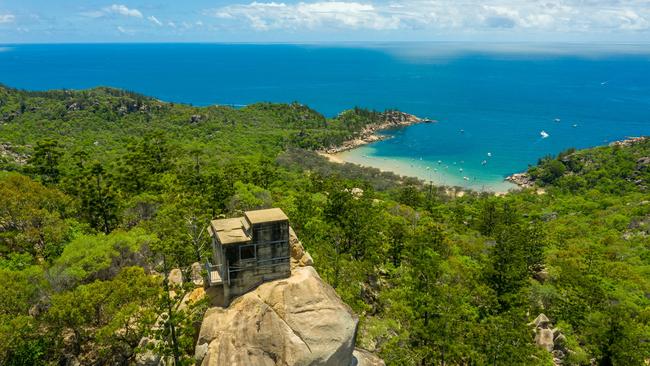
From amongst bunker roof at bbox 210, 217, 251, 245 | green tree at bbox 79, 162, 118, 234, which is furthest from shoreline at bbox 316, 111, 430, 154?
bunker roof at bbox 210, 217, 251, 245

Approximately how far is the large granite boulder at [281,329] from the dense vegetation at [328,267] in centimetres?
154

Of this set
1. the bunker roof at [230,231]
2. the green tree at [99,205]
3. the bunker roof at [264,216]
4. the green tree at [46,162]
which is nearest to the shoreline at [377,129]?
the green tree at [46,162]

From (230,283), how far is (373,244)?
2140 cm

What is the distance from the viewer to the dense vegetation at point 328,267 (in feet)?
78.4

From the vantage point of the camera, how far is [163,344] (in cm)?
2058

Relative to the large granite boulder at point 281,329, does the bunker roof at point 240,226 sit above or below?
above

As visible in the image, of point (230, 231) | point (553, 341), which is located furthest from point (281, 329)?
point (553, 341)

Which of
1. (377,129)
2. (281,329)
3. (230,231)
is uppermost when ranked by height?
(230,231)

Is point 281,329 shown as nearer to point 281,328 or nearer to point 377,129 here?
point 281,328

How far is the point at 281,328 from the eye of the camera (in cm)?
2055

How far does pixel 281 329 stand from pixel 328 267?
11629 mm

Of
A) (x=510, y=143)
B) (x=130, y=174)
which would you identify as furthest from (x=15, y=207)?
(x=510, y=143)

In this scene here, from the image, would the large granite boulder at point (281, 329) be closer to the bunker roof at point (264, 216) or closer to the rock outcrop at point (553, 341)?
the bunker roof at point (264, 216)

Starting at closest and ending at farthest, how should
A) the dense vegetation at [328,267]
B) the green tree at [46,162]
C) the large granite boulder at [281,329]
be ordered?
the large granite boulder at [281,329], the dense vegetation at [328,267], the green tree at [46,162]
